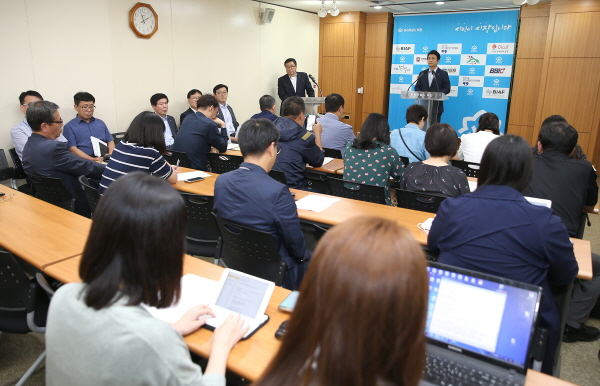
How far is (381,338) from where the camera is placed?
69cm

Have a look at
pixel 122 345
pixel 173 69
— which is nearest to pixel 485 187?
pixel 122 345

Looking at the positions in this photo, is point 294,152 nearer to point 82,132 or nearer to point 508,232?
point 508,232

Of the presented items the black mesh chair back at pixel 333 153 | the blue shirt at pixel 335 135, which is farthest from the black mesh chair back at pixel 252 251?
the blue shirt at pixel 335 135

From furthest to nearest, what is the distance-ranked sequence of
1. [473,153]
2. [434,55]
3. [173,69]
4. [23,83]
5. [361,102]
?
[361,102] → [434,55] → [173,69] → [23,83] → [473,153]

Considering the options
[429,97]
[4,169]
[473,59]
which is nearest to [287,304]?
[4,169]

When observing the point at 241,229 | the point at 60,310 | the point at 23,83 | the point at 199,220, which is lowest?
the point at 199,220

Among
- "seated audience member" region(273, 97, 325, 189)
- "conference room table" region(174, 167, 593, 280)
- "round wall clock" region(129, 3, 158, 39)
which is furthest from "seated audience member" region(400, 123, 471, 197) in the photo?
"round wall clock" region(129, 3, 158, 39)

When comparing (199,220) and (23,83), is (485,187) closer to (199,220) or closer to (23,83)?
(199,220)

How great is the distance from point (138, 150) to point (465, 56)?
6.98m

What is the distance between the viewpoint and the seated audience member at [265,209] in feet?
7.32

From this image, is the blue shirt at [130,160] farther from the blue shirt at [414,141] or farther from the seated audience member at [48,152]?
the blue shirt at [414,141]

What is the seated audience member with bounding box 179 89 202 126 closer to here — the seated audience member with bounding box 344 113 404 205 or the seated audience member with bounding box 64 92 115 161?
the seated audience member with bounding box 64 92 115 161

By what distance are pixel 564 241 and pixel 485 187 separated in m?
0.34

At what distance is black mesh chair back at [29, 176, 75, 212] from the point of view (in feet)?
11.0
